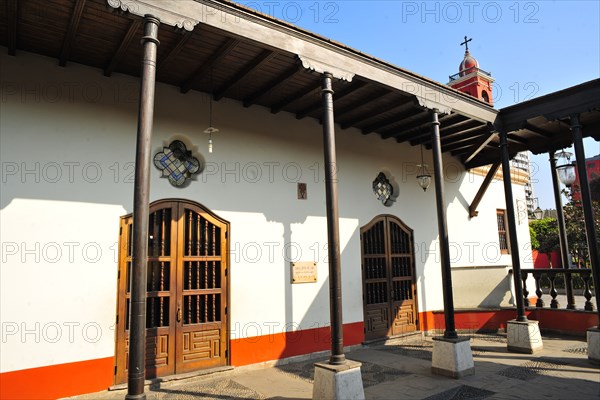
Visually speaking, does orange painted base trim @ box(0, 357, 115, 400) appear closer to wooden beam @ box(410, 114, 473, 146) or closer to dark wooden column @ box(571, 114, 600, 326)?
wooden beam @ box(410, 114, 473, 146)

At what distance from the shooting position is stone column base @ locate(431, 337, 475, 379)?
19.8 feet

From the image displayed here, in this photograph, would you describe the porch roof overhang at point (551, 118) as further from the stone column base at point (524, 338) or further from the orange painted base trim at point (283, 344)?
the orange painted base trim at point (283, 344)

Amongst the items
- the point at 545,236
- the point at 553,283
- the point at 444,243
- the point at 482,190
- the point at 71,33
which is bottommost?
the point at 553,283

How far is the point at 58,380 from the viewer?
5.16 metres

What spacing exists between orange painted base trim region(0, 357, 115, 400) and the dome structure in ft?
68.0

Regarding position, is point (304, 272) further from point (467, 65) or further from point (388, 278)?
point (467, 65)

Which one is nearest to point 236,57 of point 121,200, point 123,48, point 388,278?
point 123,48

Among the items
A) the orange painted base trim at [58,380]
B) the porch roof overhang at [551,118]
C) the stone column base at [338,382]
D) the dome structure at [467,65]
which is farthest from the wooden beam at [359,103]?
the dome structure at [467,65]

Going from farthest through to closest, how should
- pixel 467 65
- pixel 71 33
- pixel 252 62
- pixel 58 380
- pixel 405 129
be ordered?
pixel 467 65
pixel 405 129
pixel 252 62
pixel 58 380
pixel 71 33

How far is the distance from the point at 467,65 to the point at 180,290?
2017cm

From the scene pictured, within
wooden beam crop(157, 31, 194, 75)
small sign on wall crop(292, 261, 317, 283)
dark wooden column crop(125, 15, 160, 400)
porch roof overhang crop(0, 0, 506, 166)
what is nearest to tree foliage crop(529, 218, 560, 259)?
porch roof overhang crop(0, 0, 506, 166)

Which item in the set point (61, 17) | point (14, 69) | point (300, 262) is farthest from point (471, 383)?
point (14, 69)

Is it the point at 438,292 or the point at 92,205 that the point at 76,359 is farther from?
the point at 438,292

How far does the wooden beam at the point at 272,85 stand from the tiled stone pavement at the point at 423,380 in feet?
15.1
